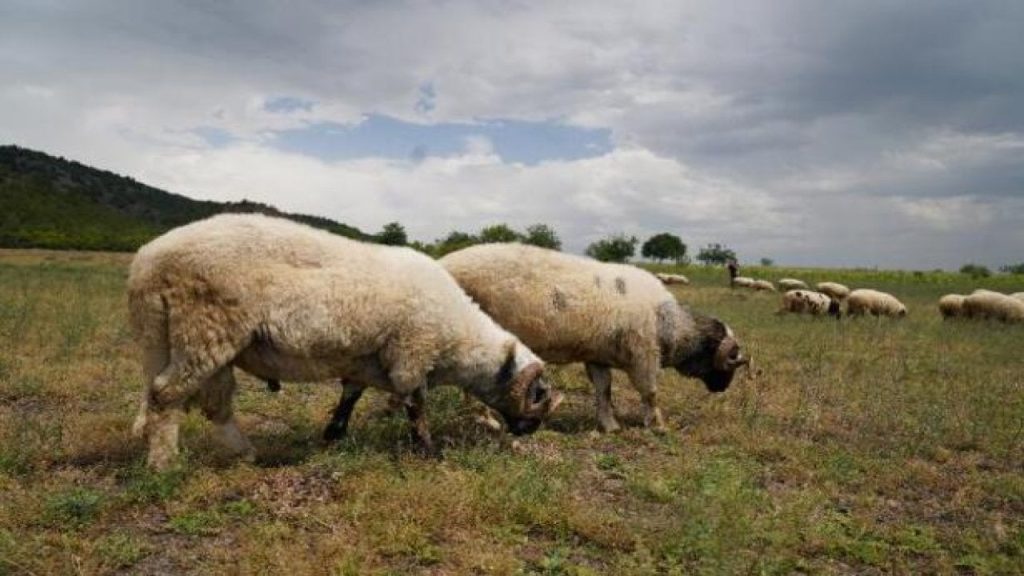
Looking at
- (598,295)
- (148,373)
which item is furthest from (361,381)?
(598,295)

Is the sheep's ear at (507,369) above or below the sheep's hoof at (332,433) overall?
above

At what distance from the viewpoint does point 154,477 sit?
6414mm

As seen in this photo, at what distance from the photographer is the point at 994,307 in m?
27.2

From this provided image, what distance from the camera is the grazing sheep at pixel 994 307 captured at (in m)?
26.7

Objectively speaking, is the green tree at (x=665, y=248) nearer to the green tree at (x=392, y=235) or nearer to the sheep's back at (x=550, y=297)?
the green tree at (x=392, y=235)

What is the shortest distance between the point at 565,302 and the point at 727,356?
304 centimetres

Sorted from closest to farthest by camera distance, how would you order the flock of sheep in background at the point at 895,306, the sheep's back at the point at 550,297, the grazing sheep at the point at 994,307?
the sheep's back at the point at 550,297 < the grazing sheep at the point at 994,307 < the flock of sheep in background at the point at 895,306

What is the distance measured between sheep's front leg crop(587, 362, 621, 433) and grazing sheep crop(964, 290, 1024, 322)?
75.7 feet

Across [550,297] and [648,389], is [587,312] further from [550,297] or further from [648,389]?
[648,389]

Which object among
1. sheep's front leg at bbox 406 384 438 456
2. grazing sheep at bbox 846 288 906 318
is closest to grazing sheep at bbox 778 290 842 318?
grazing sheep at bbox 846 288 906 318

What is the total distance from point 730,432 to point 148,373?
6998 mm

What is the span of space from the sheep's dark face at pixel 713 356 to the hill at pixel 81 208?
5666cm

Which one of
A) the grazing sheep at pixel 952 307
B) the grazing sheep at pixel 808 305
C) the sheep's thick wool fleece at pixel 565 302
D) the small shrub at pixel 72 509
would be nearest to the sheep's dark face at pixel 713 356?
the sheep's thick wool fleece at pixel 565 302

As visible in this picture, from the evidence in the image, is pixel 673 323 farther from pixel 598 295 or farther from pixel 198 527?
pixel 198 527
